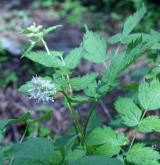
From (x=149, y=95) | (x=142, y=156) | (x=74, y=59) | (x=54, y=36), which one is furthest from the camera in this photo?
(x=54, y=36)

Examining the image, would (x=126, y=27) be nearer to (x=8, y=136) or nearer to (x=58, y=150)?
(x=58, y=150)

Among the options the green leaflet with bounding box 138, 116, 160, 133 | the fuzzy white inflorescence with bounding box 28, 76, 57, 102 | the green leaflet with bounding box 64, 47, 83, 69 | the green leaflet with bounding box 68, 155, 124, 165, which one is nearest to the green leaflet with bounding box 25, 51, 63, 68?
the green leaflet with bounding box 64, 47, 83, 69

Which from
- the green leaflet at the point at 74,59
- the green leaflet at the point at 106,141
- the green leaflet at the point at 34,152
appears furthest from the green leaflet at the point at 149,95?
the green leaflet at the point at 34,152

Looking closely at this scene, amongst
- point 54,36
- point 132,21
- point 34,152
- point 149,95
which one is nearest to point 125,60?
point 149,95

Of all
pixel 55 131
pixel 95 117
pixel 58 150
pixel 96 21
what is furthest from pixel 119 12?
pixel 58 150

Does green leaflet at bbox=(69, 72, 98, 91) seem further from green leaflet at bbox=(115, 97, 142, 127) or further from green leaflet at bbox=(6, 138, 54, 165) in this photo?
green leaflet at bbox=(6, 138, 54, 165)

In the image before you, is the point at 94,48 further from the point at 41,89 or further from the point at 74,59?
the point at 41,89
